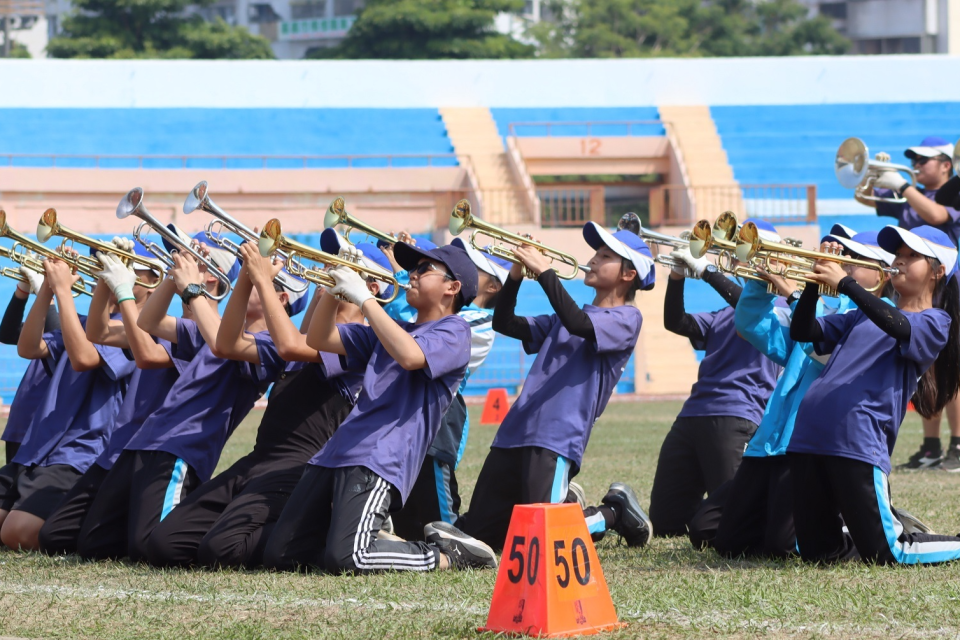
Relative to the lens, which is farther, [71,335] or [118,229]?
[118,229]

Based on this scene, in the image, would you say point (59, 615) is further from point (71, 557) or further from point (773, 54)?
point (773, 54)

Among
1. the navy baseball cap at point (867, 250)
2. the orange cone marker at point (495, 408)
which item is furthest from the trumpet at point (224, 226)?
the orange cone marker at point (495, 408)

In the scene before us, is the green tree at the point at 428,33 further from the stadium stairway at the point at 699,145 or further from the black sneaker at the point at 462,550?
the black sneaker at the point at 462,550

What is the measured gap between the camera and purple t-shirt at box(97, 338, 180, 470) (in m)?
6.90

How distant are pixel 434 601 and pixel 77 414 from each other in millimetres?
3085

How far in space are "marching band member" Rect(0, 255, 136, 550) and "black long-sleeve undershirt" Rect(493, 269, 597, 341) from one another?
2.10 m

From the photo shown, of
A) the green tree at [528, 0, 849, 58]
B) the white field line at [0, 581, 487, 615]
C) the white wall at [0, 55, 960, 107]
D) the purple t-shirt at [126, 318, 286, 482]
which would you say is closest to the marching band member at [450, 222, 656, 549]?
the purple t-shirt at [126, 318, 286, 482]

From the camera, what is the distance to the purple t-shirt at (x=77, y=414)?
7367 mm

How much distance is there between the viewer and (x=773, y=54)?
5538 centimetres

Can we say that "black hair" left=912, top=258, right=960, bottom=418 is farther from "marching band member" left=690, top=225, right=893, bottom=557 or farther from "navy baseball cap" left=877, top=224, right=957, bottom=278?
"marching band member" left=690, top=225, right=893, bottom=557

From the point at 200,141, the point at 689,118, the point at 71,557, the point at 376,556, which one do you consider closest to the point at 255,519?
the point at 376,556

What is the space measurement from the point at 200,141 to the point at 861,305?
2219 centimetres

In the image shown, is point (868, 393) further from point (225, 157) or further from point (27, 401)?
point (225, 157)

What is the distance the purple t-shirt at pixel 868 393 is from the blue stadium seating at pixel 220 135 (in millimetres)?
20072
